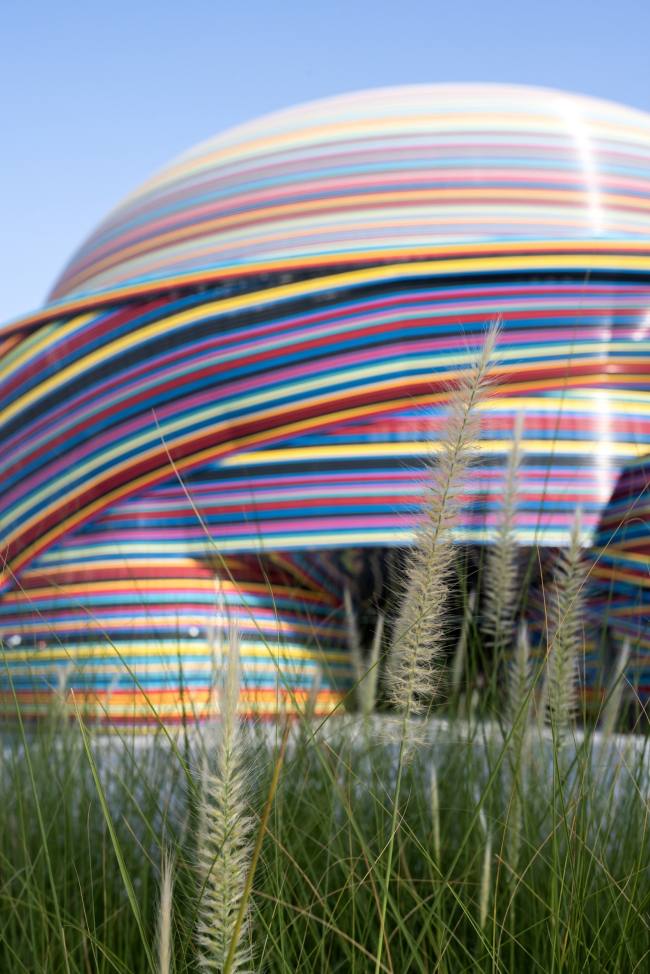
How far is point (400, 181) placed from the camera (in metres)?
3.43

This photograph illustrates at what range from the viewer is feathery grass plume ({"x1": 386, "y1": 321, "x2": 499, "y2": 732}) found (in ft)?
2.24

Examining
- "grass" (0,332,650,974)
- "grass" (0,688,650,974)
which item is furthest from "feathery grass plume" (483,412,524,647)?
"grass" (0,688,650,974)

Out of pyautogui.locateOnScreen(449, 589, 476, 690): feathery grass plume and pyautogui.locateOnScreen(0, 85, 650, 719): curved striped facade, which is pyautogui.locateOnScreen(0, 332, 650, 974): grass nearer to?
pyautogui.locateOnScreen(449, 589, 476, 690): feathery grass plume

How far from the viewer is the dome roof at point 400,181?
10.8ft

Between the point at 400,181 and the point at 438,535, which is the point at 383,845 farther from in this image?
the point at 400,181

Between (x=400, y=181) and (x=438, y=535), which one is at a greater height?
(x=400, y=181)

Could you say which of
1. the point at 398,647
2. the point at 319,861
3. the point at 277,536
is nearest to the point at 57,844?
the point at 319,861

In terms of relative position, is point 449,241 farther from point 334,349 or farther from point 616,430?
point 616,430

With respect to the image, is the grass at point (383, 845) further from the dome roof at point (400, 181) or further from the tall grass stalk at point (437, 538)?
the dome roof at point (400, 181)

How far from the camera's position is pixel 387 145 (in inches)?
140

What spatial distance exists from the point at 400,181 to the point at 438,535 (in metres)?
3.10

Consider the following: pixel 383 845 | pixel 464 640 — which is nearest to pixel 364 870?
pixel 383 845

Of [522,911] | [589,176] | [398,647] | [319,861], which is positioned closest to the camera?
[398,647]

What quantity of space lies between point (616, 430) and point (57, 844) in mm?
2140
